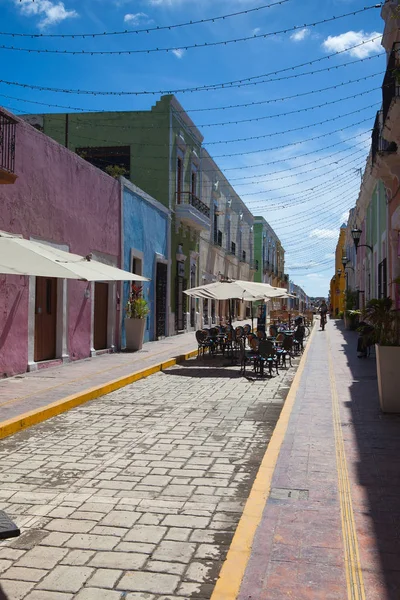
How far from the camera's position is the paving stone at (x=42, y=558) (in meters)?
3.15

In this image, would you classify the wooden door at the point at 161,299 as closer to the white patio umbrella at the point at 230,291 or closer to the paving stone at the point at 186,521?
the white patio umbrella at the point at 230,291

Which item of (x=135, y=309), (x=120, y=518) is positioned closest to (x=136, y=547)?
(x=120, y=518)

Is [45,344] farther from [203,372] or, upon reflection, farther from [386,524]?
[386,524]

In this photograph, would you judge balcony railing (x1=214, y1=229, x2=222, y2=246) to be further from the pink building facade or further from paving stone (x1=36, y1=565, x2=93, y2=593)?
paving stone (x1=36, y1=565, x2=93, y2=593)

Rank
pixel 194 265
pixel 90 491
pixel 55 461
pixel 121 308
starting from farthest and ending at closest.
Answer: pixel 194 265 → pixel 121 308 → pixel 55 461 → pixel 90 491

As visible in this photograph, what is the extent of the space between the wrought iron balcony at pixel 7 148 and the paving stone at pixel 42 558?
709 cm

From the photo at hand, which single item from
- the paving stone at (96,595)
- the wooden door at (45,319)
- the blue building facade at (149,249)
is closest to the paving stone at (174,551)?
the paving stone at (96,595)

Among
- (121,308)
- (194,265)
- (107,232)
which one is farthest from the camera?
(194,265)

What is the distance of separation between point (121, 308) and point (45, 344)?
14.1 ft

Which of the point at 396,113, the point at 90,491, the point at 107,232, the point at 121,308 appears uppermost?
the point at 396,113

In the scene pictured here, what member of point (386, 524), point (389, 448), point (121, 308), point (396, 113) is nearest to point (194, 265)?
point (121, 308)

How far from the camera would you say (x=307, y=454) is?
5320 mm

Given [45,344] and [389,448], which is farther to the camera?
[45,344]

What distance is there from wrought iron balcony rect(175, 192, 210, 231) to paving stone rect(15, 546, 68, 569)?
19.3 meters
